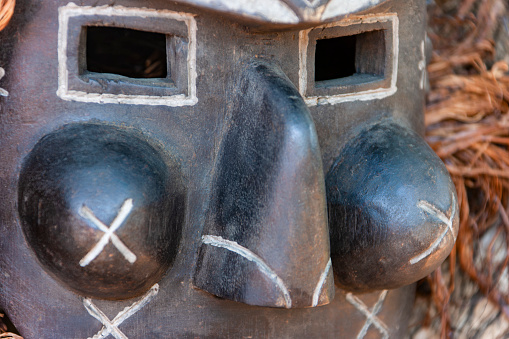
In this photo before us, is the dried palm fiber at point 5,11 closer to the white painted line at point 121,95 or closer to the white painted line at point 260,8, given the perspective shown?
the white painted line at point 121,95

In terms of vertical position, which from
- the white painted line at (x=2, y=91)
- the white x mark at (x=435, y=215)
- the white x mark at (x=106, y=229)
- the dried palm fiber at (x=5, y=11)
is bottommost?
the white x mark at (x=435, y=215)

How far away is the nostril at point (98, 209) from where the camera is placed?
2.84 ft

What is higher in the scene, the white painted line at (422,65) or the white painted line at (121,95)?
the white painted line at (121,95)

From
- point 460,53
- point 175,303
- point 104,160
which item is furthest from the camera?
point 460,53

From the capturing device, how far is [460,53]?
1.62 metres

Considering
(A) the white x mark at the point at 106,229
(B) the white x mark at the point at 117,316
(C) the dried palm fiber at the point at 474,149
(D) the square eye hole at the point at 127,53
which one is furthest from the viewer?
(D) the square eye hole at the point at 127,53

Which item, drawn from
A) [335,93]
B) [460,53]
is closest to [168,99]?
[335,93]

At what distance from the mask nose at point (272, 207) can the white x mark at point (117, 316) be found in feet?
0.33

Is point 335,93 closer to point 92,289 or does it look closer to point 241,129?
point 241,129

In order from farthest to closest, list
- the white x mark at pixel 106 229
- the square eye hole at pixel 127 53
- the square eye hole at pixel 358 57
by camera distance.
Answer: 1. the square eye hole at pixel 127 53
2. the square eye hole at pixel 358 57
3. the white x mark at pixel 106 229

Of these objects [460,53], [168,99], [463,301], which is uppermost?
[168,99]

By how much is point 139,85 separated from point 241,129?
0.54ft

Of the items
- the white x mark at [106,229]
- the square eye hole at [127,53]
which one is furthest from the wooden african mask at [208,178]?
the square eye hole at [127,53]

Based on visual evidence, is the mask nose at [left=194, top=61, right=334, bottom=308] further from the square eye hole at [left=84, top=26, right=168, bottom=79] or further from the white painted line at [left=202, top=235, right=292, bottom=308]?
the square eye hole at [left=84, top=26, right=168, bottom=79]
